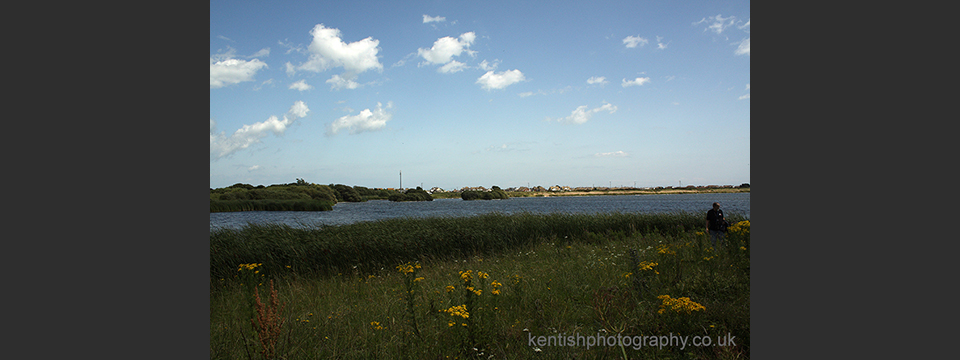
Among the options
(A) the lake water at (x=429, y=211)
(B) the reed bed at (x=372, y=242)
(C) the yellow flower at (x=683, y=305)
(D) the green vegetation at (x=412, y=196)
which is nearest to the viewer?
(C) the yellow flower at (x=683, y=305)

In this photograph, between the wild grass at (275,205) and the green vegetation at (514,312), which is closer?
the green vegetation at (514,312)

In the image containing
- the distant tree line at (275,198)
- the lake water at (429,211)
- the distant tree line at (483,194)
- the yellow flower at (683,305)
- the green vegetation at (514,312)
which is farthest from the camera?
the distant tree line at (483,194)

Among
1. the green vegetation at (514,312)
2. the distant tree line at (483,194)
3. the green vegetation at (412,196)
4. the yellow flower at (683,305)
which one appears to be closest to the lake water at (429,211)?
the green vegetation at (514,312)

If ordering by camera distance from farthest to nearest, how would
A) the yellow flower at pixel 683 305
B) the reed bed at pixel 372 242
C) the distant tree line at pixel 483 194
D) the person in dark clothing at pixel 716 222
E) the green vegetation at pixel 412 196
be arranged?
the distant tree line at pixel 483 194
the green vegetation at pixel 412 196
the reed bed at pixel 372 242
the person in dark clothing at pixel 716 222
the yellow flower at pixel 683 305

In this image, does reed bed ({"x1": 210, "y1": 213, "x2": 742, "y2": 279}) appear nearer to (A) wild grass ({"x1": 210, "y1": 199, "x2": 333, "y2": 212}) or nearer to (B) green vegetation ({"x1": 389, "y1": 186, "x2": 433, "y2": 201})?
(A) wild grass ({"x1": 210, "y1": 199, "x2": 333, "y2": 212})

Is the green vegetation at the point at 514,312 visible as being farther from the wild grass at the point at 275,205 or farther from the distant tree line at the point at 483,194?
the distant tree line at the point at 483,194

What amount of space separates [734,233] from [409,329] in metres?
4.43

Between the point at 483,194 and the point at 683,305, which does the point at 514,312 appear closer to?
the point at 683,305

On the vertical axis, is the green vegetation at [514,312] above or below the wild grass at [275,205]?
above

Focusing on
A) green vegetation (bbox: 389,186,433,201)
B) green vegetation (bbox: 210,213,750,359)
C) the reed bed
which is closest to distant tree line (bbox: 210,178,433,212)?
green vegetation (bbox: 389,186,433,201)

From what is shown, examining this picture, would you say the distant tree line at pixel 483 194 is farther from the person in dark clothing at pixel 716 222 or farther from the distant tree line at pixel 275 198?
the person in dark clothing at pixel 716 222

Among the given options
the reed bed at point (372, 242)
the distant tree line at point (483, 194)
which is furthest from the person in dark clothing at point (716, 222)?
the distant tree line at point (483, 194)

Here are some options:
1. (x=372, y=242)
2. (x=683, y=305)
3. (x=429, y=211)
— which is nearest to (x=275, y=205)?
(x=429, y=211)

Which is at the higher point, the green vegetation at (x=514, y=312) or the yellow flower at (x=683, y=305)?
the yellow flower at (x=683, y=305)
